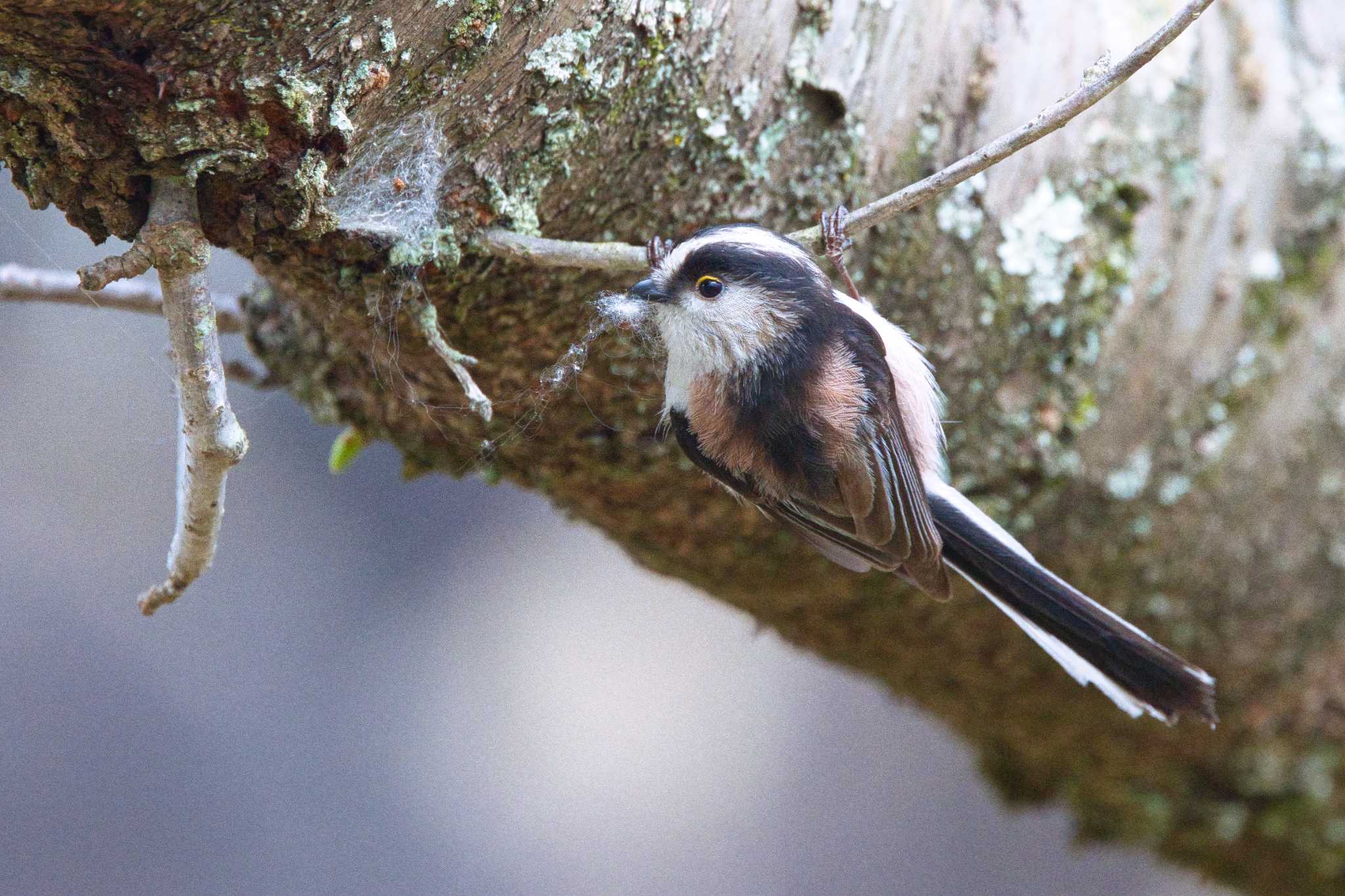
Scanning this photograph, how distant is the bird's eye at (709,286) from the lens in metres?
1.42

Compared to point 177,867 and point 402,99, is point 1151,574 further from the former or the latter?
point 177,867

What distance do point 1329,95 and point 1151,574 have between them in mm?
967

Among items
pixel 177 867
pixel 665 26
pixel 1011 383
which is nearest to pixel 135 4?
pixel 665 26

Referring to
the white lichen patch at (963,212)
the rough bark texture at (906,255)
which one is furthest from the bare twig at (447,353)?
the white lichen patch at (963,212)

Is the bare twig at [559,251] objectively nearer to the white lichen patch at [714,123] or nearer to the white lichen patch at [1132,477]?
the white lichen patch at [714,123]

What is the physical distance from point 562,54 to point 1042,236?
0.87 metres

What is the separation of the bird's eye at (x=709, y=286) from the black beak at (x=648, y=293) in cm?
5

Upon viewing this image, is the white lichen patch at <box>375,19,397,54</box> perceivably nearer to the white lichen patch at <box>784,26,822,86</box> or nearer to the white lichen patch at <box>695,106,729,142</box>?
the white lichen patch at <box>695,106,729,142</box>

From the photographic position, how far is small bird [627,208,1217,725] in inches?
56.2

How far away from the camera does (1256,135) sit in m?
1.90

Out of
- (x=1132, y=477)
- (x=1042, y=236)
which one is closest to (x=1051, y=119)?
(x=1042, y=236)

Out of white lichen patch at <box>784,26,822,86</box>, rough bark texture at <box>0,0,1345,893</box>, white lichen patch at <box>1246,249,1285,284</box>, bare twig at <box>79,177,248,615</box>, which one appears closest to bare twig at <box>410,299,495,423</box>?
rough bark texture at <box>0,0,1345,893</box>

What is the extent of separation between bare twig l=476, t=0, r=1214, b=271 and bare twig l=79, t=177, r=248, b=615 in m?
0.33

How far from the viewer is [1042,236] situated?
1650mm
